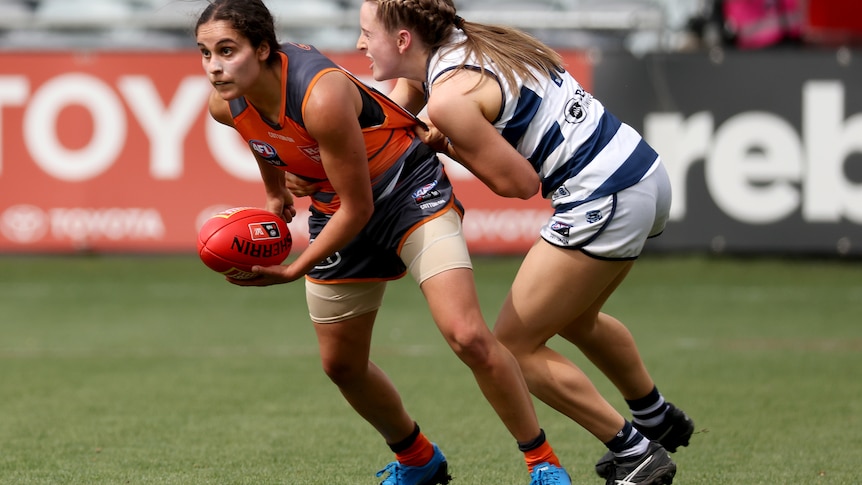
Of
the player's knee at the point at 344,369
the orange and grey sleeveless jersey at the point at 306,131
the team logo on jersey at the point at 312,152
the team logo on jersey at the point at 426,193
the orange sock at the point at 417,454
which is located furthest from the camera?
the orange sock at the point at 417,454

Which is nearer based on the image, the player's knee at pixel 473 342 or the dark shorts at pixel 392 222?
the player's knee at pixel 473 342

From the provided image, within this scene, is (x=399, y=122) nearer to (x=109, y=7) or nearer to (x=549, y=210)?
(x=549, y=210)

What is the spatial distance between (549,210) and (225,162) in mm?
3055

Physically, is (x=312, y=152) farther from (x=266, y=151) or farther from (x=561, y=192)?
(x=561, y=192)

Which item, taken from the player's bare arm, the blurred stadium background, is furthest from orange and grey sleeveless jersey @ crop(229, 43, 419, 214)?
the blurred stadium background

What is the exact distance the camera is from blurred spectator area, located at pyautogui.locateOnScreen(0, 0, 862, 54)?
11.9 meters

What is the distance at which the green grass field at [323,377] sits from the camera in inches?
200

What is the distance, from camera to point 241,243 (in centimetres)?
420

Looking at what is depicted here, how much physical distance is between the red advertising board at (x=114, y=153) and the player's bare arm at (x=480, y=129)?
23.7 ft

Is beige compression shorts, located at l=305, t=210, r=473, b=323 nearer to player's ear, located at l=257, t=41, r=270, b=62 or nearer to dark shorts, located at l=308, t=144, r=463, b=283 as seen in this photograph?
dark shorts, located at l=308, t=144, r=463, b=283

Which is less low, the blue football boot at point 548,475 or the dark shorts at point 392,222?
the dark shorts at point 392,222

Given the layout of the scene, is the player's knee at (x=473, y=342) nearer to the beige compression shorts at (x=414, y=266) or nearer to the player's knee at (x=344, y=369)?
the beige compression shorts at (x=414, y=266)

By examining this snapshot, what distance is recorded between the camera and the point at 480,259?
11688mm

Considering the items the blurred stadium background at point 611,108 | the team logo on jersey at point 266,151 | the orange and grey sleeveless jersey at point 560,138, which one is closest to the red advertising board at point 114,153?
the blurred stadium background at point 611,108
